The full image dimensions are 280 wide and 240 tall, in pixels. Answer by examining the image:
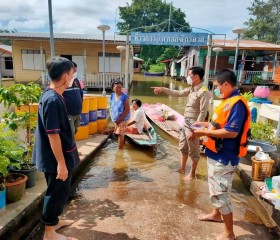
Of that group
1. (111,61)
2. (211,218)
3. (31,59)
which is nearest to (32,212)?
(211,218)

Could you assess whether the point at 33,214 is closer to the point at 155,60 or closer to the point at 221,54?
the point at 221,54

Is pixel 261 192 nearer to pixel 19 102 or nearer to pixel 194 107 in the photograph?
pixel 194 107

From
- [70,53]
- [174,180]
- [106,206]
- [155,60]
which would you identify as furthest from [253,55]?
[155,60]

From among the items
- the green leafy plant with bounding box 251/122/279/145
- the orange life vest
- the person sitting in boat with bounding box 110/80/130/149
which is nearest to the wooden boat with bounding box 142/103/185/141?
the person sitting in boat with bounding box 110/80/130/149

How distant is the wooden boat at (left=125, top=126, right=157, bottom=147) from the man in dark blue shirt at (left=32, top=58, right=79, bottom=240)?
3.40 metres

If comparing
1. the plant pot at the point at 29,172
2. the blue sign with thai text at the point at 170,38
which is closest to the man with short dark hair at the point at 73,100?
the plant pot at the point at 29,172

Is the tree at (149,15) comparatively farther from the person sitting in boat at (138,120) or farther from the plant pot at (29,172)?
the plant pot at (29,172)

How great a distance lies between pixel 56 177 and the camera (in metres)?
2.37

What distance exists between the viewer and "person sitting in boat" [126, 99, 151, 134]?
19.8 ft

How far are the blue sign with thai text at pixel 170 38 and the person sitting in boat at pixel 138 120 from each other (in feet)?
13.4

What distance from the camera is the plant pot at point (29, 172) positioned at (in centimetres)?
322

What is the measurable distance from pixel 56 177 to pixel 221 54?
72.1 ft

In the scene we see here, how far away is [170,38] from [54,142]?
8195 millimetres

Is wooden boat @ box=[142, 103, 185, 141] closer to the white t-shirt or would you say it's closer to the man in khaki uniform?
the white t-shirt
